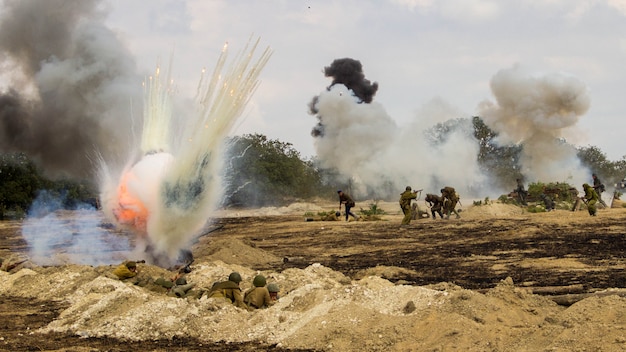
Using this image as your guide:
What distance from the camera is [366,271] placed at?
16.7m

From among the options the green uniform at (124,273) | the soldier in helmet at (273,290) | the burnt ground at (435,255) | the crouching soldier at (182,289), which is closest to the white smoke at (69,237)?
the burnt ground at (435,255)

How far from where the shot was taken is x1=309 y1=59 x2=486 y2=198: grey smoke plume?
54812 millimetres

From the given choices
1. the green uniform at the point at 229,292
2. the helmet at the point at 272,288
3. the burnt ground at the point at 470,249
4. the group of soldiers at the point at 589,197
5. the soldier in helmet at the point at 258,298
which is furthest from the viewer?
the group of soldiers at the point at 589,197

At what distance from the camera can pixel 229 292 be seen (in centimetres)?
1253

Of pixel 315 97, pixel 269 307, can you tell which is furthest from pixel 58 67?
pixel 315 97

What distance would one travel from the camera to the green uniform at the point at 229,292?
12.4m

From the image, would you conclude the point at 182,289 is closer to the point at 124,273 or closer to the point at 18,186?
the point at 124,273

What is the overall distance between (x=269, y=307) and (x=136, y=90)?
22.0m

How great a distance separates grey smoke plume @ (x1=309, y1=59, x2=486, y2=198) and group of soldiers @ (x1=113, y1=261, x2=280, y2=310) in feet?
132

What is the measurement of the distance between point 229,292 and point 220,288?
8.1 inches

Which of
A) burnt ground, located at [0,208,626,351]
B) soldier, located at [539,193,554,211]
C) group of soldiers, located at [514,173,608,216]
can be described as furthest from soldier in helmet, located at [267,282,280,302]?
soldier, located at [539,193,554,211]

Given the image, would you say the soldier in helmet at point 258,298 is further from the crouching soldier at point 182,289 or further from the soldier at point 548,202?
the soldier at point 548,202

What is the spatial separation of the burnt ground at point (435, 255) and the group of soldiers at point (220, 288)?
1655mm

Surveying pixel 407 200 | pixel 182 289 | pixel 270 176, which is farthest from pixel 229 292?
pixel 270 176
